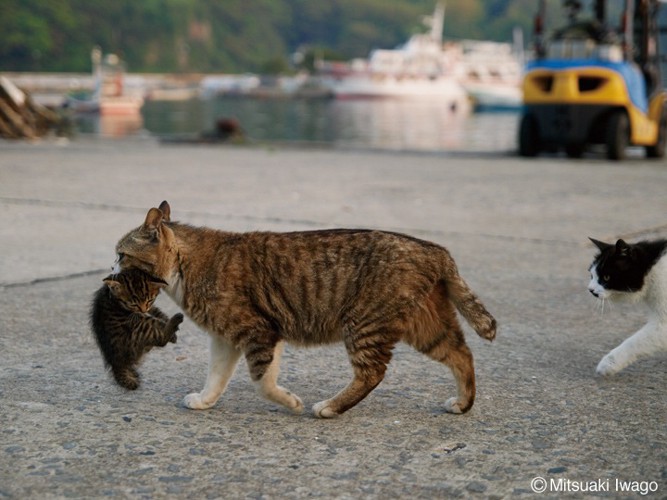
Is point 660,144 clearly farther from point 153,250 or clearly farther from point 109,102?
point 109,102

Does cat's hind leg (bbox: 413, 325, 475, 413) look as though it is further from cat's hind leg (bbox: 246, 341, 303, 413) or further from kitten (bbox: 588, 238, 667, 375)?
kitten (bbox: 588, 238, 667, 375)

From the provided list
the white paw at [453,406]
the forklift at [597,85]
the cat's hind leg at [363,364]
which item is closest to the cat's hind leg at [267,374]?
the cat's hind leg at [363,364]

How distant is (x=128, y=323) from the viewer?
3.60 metres

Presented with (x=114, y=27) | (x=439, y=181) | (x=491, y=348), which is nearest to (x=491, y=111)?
(x=114, y=27)

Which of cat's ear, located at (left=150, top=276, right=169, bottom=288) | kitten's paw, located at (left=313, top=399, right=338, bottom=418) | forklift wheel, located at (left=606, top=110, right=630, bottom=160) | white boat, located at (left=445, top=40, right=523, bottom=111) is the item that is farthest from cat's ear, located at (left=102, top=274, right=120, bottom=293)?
white boat, located at (left=445, top=40, right=523, bottom=111)

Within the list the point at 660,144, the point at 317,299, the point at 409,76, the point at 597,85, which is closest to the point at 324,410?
the point at 317,299

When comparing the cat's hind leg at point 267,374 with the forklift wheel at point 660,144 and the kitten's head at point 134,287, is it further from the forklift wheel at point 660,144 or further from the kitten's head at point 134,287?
the forklift wheel at point 660,144

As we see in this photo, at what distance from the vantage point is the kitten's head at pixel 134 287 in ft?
11.3

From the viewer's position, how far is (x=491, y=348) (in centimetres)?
425

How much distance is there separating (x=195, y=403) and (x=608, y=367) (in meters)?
1.70

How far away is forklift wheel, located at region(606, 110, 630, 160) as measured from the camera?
13648mm

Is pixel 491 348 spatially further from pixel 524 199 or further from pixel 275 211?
pixel 524 199

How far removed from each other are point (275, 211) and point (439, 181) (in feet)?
10.7

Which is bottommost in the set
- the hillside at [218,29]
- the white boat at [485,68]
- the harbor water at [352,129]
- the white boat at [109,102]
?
the harbor water at [352,129]
